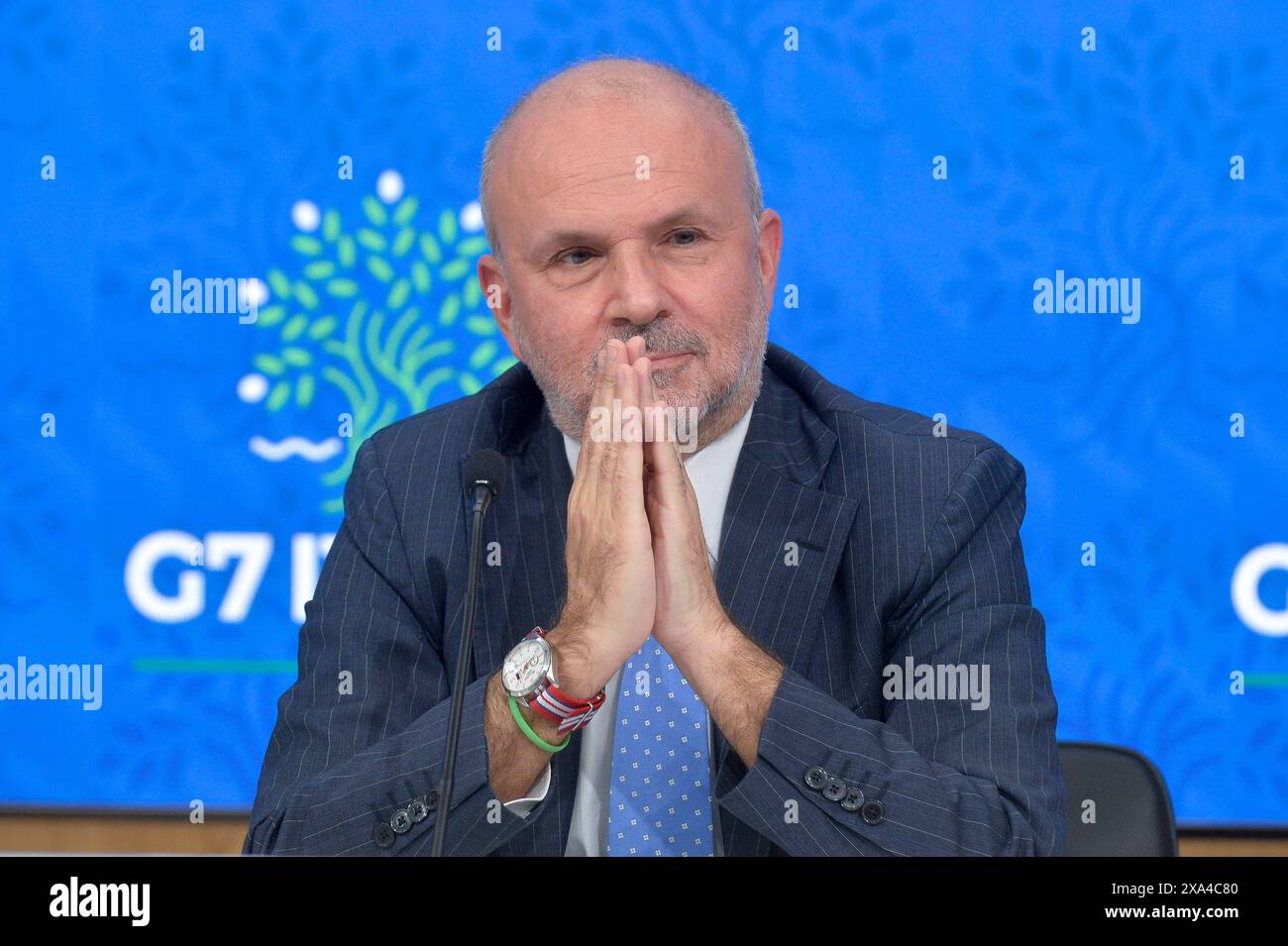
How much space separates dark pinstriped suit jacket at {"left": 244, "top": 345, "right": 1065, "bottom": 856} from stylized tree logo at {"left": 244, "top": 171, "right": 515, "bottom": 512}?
909mm

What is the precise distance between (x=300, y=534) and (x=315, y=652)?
1184mm

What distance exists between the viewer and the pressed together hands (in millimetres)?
1448

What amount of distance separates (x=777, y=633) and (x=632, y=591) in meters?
0.31

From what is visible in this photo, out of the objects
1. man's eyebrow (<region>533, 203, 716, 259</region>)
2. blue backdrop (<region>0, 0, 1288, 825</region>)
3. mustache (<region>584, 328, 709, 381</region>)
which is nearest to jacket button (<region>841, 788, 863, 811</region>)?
mustache (<region>584, 328, 709, 381</region>)

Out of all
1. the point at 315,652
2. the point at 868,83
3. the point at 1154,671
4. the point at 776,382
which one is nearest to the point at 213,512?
the point at 315,652

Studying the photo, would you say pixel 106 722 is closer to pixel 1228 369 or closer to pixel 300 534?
pixel 300 534

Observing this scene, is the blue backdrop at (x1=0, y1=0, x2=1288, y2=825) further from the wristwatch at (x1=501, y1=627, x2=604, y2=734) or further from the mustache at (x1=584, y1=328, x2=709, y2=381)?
the wristwatch at (x1=501, y1=627, x2=604, y2=734)

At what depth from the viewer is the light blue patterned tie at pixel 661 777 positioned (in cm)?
160

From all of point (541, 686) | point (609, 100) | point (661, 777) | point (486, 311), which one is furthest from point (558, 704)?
point (486, 311)

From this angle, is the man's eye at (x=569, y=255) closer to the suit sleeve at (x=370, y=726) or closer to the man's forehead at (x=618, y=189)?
the man's forehead at (x=618, y=189)

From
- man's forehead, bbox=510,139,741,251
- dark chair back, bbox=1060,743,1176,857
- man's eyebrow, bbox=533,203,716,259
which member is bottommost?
dark chair back, bbox=1060,743,1176,857

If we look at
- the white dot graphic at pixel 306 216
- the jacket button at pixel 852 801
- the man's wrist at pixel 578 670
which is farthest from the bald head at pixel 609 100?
the white dot graphic at pixel 306 216

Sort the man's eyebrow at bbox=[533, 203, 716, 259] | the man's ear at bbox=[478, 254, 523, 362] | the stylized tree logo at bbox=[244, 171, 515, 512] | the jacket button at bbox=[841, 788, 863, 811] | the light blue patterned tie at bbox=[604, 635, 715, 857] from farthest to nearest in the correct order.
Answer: the stylized tree logo at bbox=[244, 171, 515, 512]
the man's ear at bbox=[478, 254, 523, 362]
the man's eyebrow at bbox=[533, 203, 716, 259]
the light blue patterned tie at bbox=[604, 635, 715, 857]
the jacket button at bbox=[841, 788, 863, 811]

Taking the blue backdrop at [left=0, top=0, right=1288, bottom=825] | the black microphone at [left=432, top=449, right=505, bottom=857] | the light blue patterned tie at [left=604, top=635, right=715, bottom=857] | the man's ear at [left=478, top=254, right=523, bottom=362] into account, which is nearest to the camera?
the black microphone at [left=432, top=449, right=505, bottom=857]
